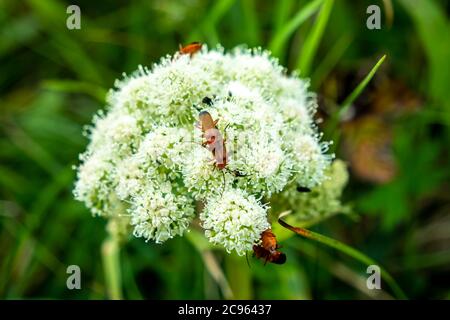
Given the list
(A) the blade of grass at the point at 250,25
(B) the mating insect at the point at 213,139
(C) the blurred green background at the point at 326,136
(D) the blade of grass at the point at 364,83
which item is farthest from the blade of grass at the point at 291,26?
(B) the mating insect at the point at 213,139

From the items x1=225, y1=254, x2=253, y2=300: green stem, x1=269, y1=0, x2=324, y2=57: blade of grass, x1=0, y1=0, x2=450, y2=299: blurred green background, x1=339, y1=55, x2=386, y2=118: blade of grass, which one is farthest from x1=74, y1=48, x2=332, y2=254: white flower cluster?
x1=225, y1=254, x2=253, y2=300: green stem

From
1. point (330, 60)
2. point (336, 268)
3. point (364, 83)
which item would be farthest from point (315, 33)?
point (336, 268)

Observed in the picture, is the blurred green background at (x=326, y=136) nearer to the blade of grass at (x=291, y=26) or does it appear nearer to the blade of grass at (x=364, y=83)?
the blade of grass at (x=291, y=26)

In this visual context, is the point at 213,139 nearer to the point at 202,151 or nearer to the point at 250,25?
the point at 202,151

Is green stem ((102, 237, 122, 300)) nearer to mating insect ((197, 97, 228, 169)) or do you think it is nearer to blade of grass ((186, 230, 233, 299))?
blade of grass ((186, 230, 233, 299))
